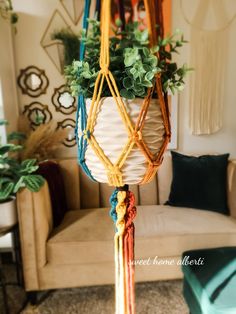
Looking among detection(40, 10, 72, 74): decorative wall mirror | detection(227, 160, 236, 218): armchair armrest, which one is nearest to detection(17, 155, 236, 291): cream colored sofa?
detection(227, 160, 236, 218): armchair armrest

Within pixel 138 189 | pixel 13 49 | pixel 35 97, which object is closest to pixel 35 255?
pixel 138 189

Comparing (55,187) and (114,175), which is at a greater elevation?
(114,175)

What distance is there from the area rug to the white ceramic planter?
4.27ft

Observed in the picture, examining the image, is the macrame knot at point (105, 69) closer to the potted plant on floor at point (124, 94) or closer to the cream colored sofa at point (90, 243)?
the potted plant on floor at point (124, 94)

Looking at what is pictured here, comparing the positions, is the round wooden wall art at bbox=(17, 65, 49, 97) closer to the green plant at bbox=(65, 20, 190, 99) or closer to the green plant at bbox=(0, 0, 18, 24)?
the green plant at bbox=(0, 0, 18, 24)

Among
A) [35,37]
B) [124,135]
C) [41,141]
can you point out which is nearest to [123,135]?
[124,135]

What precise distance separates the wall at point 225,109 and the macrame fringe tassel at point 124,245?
1.83 m

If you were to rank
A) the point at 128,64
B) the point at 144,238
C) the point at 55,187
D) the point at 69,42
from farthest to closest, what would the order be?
the point at 69,42 → the point at 55,187 → the point at 144,238 → the point at 128,64

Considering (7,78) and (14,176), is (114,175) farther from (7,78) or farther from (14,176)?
(7,78)

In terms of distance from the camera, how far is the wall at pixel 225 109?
2.19 metres

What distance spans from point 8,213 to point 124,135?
1.18m

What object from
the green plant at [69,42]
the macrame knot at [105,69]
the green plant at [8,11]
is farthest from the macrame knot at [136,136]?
the green plant at [8,11]

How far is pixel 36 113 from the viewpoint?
88.3 inches

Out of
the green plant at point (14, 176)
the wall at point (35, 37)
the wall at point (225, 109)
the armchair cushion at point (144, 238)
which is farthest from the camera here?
the wall at point (225, 109)
